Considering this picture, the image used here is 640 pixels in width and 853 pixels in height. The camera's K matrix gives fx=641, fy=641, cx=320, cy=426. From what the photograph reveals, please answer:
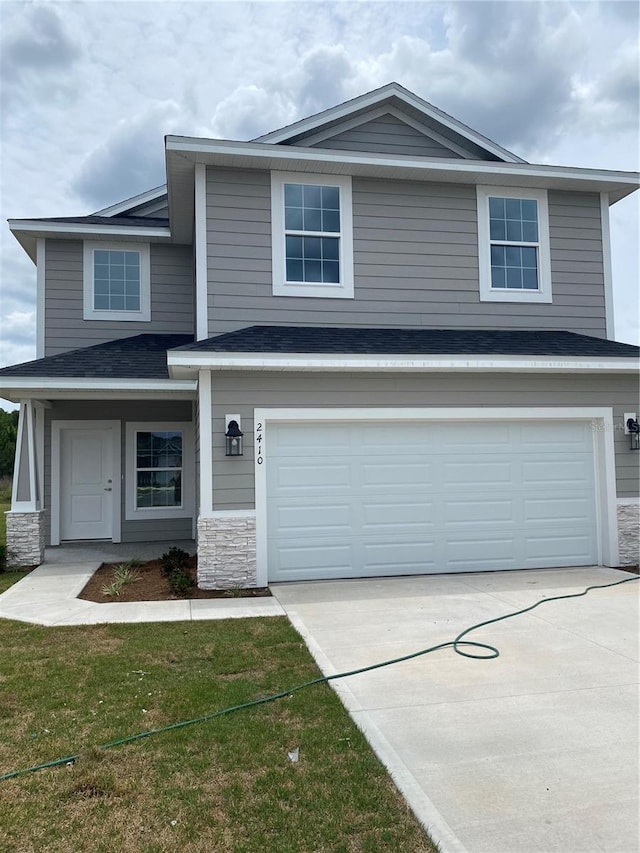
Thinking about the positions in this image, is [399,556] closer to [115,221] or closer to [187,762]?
[187,762]

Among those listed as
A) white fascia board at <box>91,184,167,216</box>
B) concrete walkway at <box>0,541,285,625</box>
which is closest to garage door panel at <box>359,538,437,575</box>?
concrete walkway at <box>0,541,285,625</box>

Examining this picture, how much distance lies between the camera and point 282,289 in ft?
30.7

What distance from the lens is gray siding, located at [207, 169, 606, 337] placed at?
922cm

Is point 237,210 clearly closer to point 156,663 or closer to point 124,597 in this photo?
point 124,597

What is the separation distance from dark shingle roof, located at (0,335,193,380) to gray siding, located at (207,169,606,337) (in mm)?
1908

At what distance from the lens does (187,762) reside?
345cm

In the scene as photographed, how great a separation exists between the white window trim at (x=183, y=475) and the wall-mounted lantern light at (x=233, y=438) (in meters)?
4.37

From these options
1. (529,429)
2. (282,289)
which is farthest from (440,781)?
(282,289)

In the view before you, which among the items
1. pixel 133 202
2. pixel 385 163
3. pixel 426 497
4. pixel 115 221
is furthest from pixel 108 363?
pixel 426 497

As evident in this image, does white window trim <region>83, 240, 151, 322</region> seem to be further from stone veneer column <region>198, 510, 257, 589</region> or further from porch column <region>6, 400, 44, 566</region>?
stone veneer column <region>198, 510, 257, 589</region>

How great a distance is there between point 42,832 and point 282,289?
758 cm

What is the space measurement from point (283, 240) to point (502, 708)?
7.12 meters

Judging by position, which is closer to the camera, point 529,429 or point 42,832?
point 42,832

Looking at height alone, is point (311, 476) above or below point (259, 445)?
below
